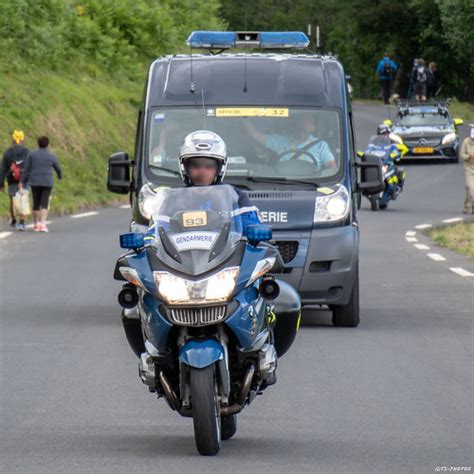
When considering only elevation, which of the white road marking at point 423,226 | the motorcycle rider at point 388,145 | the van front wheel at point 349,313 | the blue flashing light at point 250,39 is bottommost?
the white road marking at point 423,226

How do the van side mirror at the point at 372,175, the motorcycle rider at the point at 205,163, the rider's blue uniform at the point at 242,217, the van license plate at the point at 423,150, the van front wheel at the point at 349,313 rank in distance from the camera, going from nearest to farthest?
the rider's blue uniform at the point at 242,217 < the motorcycle rider at the point at 205,163 < the van front wheel at the point at 349,313 < the van side mirror at the point at 372,175 < the van license plate at the point at 423,150

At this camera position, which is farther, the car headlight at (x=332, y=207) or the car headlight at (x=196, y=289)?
the car headlight at (x=332, y=207)

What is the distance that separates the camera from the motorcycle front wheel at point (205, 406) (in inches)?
304

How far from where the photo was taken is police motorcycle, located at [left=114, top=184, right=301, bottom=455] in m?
7.86

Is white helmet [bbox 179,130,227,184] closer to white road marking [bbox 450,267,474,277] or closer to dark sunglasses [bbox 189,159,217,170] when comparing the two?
dark sunglasses [bbox 189,159,217,170]

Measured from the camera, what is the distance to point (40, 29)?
40875 mm

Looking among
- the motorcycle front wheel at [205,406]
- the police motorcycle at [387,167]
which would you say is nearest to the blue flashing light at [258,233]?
the motorcycle front wheel at [205,406]

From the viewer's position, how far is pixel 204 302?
7859 millimetres

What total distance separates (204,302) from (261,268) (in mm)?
404

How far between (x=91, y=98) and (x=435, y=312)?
90.1ft

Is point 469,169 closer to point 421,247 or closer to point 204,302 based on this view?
point 421,247

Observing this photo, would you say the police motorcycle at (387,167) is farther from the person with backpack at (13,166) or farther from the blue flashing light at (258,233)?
the blue flashing light at (258,233)

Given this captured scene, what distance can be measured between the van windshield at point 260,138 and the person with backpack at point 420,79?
1899 inches

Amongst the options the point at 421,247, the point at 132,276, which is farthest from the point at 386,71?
the point at 132,276
